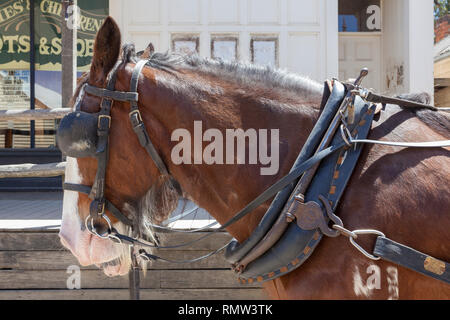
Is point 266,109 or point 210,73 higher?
point 210,73

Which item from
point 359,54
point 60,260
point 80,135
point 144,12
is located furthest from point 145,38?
point 80,135

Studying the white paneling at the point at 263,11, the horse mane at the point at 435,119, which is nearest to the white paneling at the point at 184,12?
the white paneling at the point at 263,11

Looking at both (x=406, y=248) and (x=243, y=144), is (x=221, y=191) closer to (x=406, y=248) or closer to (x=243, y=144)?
(x=243, y=144)

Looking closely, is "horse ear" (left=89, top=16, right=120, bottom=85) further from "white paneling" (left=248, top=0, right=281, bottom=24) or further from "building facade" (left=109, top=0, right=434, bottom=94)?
"white paneling" (left=248, top=0, right=281, bottom=24)

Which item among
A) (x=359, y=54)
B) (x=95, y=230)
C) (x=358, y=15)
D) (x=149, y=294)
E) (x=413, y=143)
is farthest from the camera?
(x=358, y=15)

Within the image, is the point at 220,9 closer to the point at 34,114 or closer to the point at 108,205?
the point at 34,114

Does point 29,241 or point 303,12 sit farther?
point 303,12

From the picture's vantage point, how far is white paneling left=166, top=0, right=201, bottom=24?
672cm

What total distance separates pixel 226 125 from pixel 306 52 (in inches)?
221

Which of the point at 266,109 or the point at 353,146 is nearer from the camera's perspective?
the point at 353,146

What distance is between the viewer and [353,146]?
1483mm

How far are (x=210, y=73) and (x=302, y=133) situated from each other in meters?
0.47

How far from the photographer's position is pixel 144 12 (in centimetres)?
675
